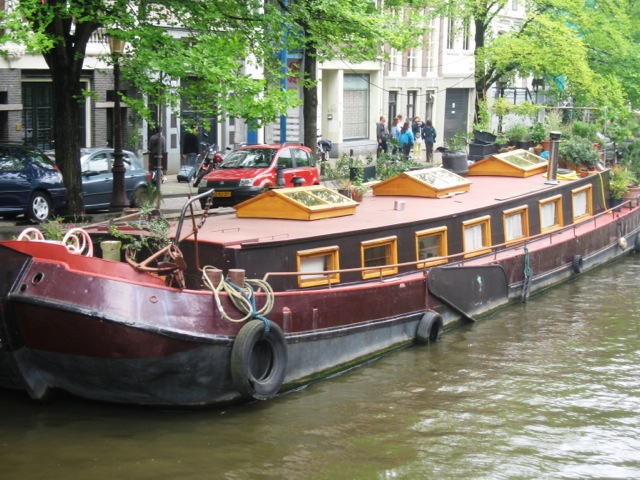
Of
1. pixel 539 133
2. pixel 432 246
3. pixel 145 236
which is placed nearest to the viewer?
pixel 145 236

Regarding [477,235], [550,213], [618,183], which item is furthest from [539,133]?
[477,235]

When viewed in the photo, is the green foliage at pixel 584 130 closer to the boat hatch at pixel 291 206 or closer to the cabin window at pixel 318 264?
the boat hatch at pixel 291 206

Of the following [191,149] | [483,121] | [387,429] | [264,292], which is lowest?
[387,429]

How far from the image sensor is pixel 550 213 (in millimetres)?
19641

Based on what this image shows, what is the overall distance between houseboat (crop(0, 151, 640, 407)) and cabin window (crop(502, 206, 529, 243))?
36 millimetres

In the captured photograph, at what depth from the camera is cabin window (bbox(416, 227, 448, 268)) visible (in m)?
15.3

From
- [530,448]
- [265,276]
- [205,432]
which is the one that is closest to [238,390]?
[205,432]

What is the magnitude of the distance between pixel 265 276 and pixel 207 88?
6746 millimetres

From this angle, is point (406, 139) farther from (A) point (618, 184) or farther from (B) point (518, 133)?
(A) point (618, 184)

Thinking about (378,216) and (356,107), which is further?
(356,107)

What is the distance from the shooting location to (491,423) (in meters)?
11.6

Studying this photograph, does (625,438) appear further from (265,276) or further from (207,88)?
(207,88)

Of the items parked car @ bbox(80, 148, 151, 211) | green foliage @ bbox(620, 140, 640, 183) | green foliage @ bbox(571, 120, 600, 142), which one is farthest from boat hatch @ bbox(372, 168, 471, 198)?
green foliage @ bbox(620, 140, 640, 183)

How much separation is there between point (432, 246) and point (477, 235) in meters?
1.48
